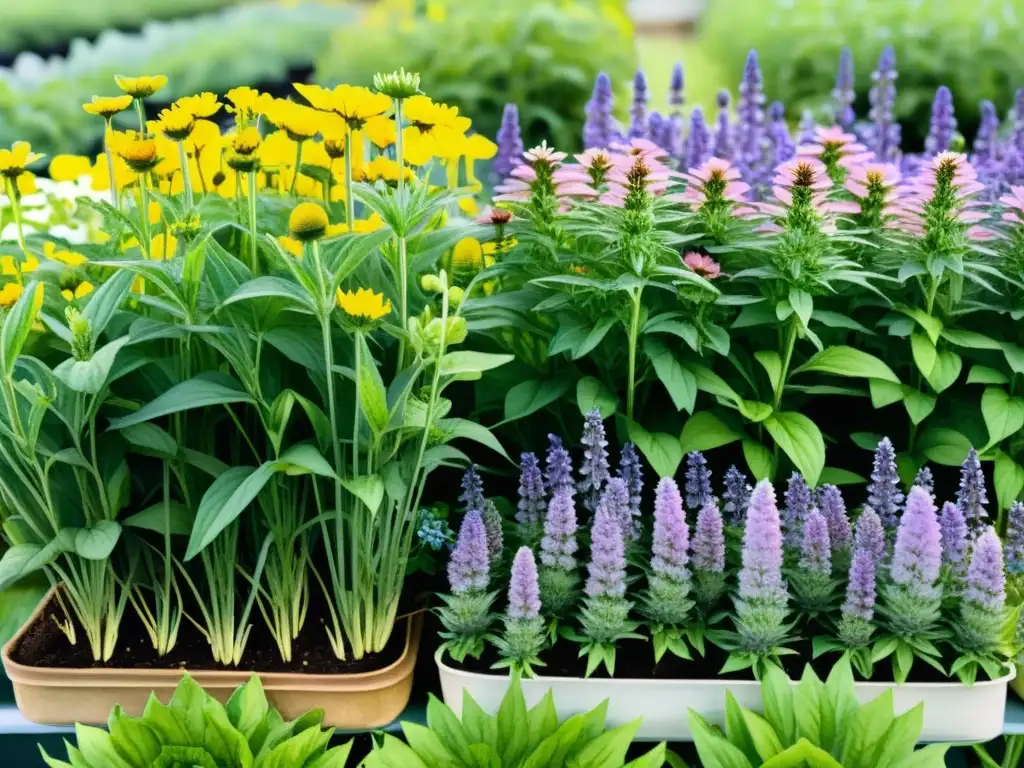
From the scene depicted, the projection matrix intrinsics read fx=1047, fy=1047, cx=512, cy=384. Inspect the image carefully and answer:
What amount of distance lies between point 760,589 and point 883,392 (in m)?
0.31

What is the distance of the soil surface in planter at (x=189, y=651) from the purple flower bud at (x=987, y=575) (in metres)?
0.68

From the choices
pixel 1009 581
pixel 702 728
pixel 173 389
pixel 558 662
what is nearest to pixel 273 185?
pixel 173 389

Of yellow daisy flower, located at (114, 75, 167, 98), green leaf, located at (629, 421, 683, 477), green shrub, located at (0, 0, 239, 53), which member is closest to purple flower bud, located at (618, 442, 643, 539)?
green leaf, located at (629, 421, 683, 477)

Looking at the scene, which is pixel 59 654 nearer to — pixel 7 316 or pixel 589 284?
pixel 7 316

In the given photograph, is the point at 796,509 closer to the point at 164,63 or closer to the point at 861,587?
the point at 861,587

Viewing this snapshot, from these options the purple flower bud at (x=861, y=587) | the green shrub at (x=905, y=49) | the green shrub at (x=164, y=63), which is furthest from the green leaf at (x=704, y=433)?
the green shrub at (x=164, y=63)

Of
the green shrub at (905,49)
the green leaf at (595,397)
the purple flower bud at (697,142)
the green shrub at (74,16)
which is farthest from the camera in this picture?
the green shrub at (74,16)

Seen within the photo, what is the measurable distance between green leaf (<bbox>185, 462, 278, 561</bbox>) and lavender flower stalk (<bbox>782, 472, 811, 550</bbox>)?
2.04ft

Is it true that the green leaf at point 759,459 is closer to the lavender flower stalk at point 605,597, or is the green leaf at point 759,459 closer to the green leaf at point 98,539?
the lavender flower stalk at point 605,597

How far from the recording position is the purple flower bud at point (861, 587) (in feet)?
3.90

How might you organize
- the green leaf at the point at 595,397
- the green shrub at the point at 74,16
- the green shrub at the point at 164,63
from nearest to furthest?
the green leaf at the point at 595,397, the green shrub at the point at 164,63, the green shrub at the point at 74,16

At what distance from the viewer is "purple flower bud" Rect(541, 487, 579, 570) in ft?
3.97

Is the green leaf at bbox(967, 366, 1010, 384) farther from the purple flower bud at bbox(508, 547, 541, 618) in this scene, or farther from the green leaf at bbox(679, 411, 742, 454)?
the purple flower bud at bbox(508, 547, 541, 618)

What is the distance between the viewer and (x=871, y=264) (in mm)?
1376
